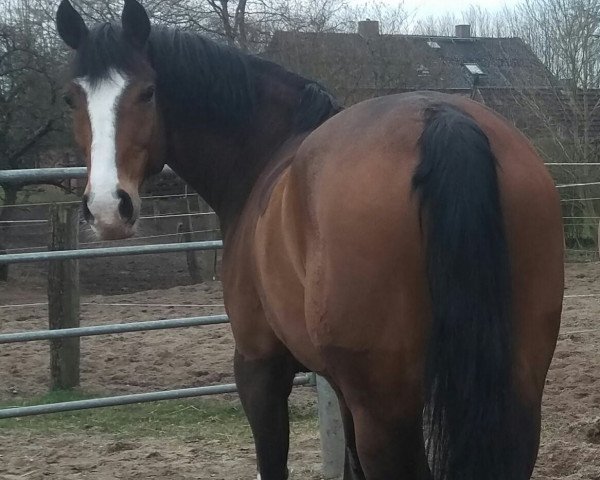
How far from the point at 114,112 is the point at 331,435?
2.04 meters

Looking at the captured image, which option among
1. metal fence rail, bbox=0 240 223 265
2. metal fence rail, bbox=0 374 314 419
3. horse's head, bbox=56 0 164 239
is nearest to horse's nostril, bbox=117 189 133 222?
horse's head, bbox=56 0 164 239

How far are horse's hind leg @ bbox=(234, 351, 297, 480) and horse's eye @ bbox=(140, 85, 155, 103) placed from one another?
89 centimetres

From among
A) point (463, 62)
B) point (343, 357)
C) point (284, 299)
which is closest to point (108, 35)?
point (284, 299)

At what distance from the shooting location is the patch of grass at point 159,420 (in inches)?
179

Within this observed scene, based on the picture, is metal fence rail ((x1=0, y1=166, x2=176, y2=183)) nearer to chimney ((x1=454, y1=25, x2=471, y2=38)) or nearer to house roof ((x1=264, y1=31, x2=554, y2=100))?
house roof ((x1=264, y1=31, x2=554, y2=100))

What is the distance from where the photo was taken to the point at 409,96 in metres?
1.96

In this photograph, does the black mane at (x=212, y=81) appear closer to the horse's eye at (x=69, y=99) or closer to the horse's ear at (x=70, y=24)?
the horse's ear at (x=70, y=24)

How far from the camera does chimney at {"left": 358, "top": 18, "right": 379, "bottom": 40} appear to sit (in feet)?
44.0

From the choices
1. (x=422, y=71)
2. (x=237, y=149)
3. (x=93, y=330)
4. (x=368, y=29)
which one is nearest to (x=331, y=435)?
(x=93, y=330)

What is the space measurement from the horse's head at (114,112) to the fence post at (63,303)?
2.83 m

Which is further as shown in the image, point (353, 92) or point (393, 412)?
point (353, 92)

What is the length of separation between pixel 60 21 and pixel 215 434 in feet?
8.67

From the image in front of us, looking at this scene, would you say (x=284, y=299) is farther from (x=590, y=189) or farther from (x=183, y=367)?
(x=590, y=189)

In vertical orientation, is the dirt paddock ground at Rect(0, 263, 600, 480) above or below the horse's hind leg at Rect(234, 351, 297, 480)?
below
